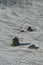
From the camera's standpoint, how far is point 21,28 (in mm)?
7445

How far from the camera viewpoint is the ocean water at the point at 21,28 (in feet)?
14.8

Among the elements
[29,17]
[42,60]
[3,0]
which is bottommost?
[42,60]

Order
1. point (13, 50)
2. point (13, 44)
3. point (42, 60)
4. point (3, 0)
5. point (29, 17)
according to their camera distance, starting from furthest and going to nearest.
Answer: point (3, 0), point (29, 17), point (13, 44), point (13, 50), point (42, 60)

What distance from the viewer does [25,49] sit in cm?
521

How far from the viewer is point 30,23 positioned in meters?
8.12

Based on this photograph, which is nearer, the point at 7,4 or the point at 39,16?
the point at 39,16

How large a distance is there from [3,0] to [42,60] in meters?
6.35

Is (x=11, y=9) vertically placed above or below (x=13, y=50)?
above

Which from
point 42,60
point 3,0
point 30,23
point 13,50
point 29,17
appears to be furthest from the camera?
point 3,0

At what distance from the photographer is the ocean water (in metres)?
4.52

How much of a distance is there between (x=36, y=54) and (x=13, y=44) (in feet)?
3.17

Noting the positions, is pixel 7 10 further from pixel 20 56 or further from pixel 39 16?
pixel 20 56

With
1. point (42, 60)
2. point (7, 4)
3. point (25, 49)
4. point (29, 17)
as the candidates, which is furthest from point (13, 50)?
point (7, 4)

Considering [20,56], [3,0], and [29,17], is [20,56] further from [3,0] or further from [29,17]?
[3,0]
